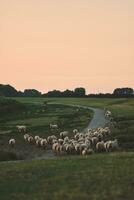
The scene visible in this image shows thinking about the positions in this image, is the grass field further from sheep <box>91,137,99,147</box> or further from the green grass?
sheep <box>91,137,99,147</box>

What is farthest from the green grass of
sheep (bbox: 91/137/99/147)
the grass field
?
sheep (bbox: 91/137/99/147)

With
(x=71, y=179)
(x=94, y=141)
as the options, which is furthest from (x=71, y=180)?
(x=94, y=141)

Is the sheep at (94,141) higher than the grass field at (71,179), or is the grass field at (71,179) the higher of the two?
the sheep at (94,141)

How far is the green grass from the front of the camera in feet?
68.9

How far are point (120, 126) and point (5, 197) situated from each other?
43801mm

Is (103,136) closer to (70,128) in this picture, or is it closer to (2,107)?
(70,128)

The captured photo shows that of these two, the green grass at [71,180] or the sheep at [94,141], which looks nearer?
the green grass at [71,180]

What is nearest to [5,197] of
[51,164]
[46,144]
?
[51,164]

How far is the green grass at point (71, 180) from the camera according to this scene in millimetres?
21016

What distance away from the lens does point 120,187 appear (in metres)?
21.7

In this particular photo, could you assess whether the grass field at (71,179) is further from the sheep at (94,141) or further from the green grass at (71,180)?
the sheep at (94,141)

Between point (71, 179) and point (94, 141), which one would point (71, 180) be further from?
point (94, 141)

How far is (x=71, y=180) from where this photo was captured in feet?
77.8

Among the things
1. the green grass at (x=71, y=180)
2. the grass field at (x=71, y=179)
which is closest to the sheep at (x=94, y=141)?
the grass field at (x=71, y=179)
